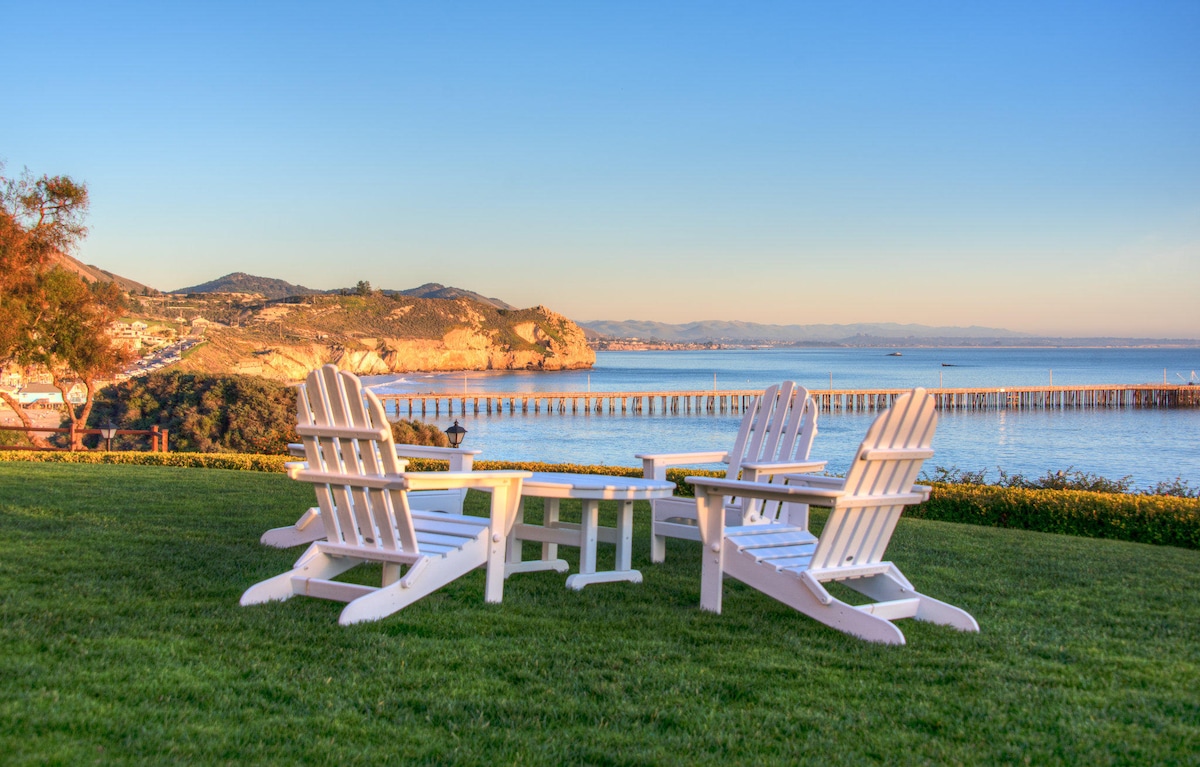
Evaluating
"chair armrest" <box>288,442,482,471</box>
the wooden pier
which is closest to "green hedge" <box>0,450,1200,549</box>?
"chair armrest" <box>288,442,482,471</box>

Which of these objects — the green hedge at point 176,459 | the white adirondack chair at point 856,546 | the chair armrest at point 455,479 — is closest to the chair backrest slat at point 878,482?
the white adirondack chair at point 856,546

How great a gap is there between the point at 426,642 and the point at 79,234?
67.4ft

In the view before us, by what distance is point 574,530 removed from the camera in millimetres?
5199

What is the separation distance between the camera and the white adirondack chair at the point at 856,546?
12.8 ft

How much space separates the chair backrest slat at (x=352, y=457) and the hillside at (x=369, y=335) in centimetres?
5465

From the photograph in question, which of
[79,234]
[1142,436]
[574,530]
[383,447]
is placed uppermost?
[79,234]

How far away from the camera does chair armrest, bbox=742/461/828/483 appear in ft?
17.7

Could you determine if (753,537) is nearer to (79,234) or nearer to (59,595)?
(59,595)

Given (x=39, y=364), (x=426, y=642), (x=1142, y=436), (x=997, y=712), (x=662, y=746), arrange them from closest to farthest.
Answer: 1. (x=662, y=746)
2. (x=997, y=712)
3. (x=426, y=642)
4. (x=39, y=364)
5. (x=1142, y=436)

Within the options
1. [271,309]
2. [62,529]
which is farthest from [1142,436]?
[271,309]

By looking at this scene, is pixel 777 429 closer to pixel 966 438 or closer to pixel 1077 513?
pixel 1077 513

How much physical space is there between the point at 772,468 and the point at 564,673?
2.44 m

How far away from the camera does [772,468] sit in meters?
5.39

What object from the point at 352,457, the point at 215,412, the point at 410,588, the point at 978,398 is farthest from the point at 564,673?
the point at 978,398
